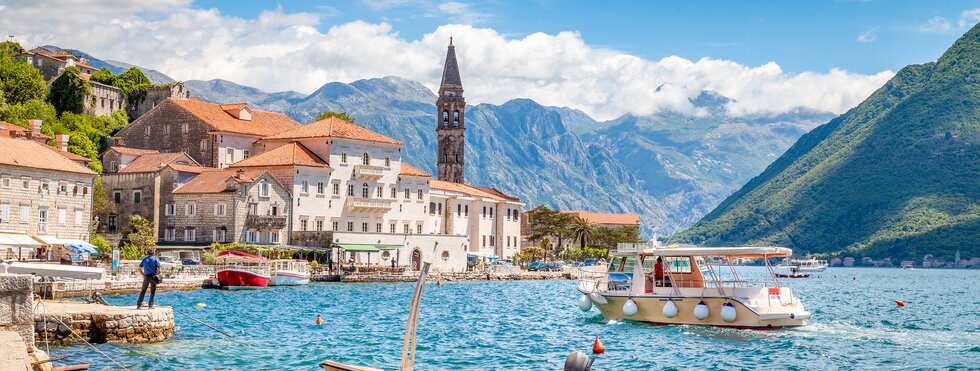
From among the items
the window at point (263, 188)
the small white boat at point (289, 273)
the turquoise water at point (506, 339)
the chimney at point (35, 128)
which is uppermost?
the chimney at point (35, 128)

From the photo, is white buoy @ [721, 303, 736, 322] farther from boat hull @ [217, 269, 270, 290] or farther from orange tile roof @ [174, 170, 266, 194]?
orange tile roof @ [174, 170, 266, 194]

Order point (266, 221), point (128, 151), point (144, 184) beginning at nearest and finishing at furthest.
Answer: point (266, 221)
point (144, 184)
point (128, 151)

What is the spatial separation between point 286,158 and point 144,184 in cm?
1050

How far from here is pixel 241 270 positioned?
6600cm

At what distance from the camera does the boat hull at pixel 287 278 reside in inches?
2766

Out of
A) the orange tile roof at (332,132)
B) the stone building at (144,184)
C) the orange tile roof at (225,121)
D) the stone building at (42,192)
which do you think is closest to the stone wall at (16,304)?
the stone building at (42,192)

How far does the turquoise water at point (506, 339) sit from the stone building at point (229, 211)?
21990 millimetres

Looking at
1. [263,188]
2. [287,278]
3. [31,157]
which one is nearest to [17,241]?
[31,157]

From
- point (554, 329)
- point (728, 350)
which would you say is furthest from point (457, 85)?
point (728, 350)

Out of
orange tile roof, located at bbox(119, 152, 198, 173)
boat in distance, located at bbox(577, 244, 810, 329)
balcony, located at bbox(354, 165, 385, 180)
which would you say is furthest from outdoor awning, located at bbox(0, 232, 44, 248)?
balcony, located at bbox(354, 165, 385, 180)

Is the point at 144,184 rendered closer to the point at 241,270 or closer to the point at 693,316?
the point at 241,270

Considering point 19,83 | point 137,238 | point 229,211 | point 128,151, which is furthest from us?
point 19,83

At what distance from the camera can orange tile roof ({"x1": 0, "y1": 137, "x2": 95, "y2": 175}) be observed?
62719mm

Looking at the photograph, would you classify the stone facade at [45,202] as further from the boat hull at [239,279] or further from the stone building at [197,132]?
the stone building at [197,132]
